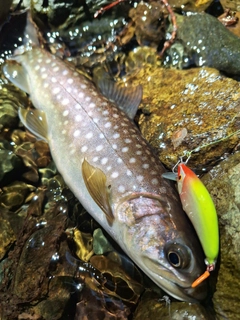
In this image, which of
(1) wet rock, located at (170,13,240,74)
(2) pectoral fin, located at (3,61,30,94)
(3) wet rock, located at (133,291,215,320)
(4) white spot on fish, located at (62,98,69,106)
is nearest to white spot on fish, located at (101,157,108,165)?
(4) white spot on fish, located at (62,98,69,106)

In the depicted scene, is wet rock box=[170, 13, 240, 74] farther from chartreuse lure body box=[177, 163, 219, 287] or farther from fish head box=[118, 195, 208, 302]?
fish head box=[118, 195, 208, 302]

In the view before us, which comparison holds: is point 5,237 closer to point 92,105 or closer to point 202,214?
point 92,105

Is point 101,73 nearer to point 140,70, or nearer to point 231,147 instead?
point 140,70

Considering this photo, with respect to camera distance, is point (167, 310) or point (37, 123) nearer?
point (167, 310)

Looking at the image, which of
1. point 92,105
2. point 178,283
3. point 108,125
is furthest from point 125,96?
point 178,283

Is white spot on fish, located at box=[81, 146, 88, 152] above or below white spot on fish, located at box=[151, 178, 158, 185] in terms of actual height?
above

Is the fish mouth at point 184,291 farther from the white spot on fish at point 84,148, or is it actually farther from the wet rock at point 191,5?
the wet rock at point 191,5
